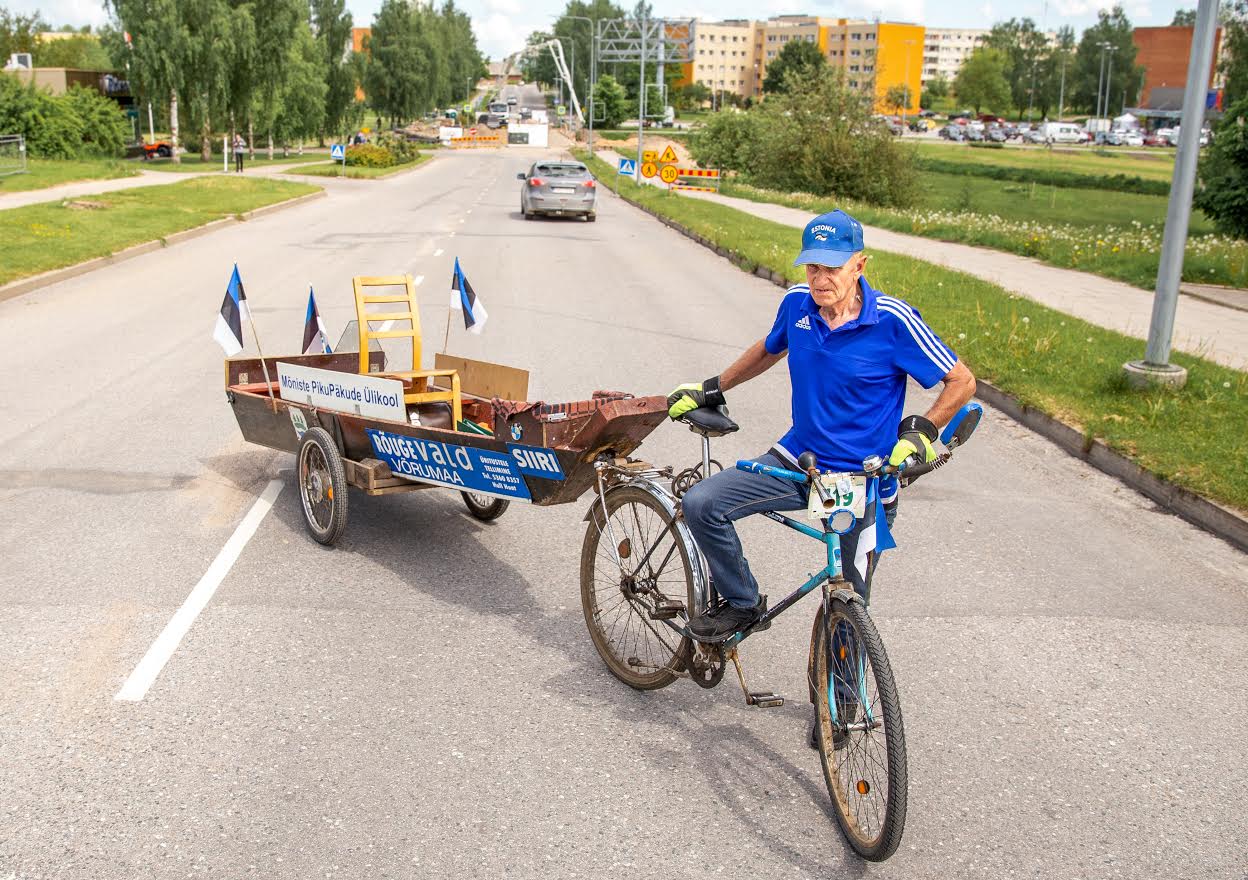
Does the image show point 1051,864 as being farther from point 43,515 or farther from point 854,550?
point 43,515

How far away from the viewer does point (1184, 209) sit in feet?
33.0

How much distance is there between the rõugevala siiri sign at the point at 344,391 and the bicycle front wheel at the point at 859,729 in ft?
9.62

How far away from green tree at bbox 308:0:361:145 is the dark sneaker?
82309mm

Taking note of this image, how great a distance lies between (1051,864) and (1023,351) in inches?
373

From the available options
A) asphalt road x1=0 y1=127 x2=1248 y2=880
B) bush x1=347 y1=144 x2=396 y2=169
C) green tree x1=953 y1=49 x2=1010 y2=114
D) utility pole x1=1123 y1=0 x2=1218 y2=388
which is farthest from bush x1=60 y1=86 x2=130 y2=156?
green tree x1=953 y1=49 x2=1010 y2=114

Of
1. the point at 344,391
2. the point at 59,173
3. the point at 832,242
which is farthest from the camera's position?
the point at 59,173

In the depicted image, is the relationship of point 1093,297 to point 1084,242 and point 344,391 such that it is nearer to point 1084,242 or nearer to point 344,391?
point 1084,242

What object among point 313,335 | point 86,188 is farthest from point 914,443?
point 86,188

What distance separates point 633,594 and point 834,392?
1316 millimetres

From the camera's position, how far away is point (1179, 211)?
10.0 meters

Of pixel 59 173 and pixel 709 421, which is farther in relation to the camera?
pixel 59 173

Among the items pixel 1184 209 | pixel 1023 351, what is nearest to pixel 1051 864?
pixel 1184 209

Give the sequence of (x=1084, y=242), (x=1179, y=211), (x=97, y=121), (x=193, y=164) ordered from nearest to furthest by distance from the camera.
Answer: (x=1179, y=211)
(x=1084, y=242)
(x=97, y=121)
(x=193, y=164)

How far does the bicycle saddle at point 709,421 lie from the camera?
4527 millimetres
